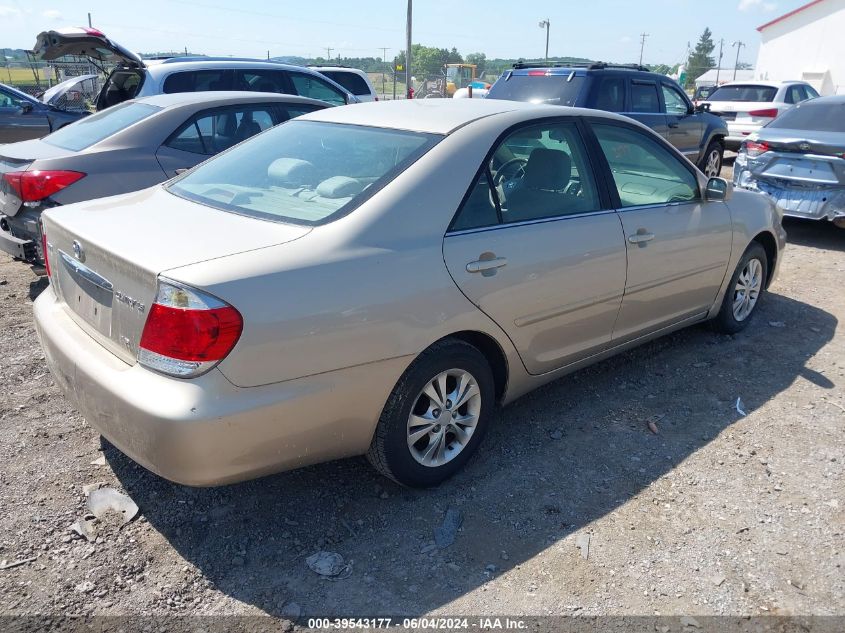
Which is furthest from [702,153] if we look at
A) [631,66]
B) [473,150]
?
[473,150]

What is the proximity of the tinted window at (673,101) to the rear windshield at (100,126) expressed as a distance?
24.4 feet

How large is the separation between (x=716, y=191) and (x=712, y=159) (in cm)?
806

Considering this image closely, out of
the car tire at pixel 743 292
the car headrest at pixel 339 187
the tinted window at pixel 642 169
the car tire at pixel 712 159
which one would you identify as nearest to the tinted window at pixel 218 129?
the car headrest at pixel 339 187

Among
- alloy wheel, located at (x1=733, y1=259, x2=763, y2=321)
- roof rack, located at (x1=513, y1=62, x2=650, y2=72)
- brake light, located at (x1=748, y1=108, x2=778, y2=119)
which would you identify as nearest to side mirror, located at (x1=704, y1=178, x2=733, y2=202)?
alloy wheel, located at (x1=733, y1=259, x2=763, y2=321)

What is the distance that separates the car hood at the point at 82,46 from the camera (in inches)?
323

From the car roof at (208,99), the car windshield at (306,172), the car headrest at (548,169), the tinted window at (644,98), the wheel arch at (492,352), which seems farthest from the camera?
the tinted window at (644,98)

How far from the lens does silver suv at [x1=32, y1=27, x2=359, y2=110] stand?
7.95 meters

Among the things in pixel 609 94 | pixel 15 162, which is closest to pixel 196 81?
pixel 15 162

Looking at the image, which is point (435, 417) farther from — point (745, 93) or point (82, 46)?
point (745, 93)

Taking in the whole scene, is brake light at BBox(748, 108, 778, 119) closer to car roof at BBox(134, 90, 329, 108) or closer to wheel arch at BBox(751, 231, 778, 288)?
wheel arch at BBox(751, 231, 778, 288)

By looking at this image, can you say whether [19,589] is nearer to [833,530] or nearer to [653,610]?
[653,610]

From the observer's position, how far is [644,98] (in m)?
9.78

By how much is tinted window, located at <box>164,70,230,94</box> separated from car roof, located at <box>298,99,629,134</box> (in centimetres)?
482

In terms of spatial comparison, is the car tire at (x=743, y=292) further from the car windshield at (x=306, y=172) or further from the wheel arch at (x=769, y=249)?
the car windshield at (x=306, y=172)
